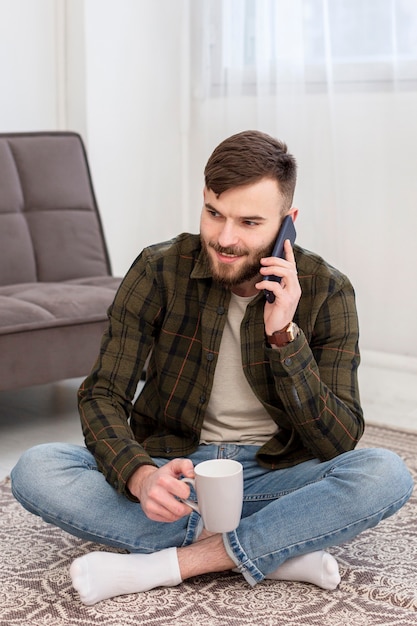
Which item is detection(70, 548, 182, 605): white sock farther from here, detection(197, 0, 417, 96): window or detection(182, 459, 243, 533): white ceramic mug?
detection(197, 0, 417, 96): window

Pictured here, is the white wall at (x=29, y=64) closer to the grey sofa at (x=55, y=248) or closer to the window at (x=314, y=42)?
the grey sofa at (x=55, y=248)

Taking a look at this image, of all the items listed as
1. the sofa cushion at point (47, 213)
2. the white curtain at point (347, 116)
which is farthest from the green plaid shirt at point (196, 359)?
the white curtain at point (347, 116)

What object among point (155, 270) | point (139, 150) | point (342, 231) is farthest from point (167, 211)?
point (155, 270)

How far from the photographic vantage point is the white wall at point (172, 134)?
3473 mm

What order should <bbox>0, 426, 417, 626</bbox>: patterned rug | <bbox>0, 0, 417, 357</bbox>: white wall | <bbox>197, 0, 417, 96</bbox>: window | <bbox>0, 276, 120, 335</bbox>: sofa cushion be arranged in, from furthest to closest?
<bbox>0, 0, 417, 357</bbox>: white wall, <bbox>197, 0, 417, 96</bbox>: window, <bbox>0, 276, 120, 335</bbox>: sofa cushion, <bbox>0, 426, 417, 626</bbox>: patterned rug

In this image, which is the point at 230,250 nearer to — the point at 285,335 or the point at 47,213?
the point at 285,335

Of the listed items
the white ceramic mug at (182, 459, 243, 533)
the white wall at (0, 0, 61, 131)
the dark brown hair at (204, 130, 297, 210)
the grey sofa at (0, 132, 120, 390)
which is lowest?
the white ceramic mug at (182, 459, 243, 533)

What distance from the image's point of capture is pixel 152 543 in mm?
1688

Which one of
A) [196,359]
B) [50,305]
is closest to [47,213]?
[50,305]

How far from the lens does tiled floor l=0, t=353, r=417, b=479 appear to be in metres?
2.70

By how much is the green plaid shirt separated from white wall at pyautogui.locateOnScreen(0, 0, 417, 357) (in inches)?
68.4

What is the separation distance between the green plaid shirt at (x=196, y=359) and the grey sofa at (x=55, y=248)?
937 mm

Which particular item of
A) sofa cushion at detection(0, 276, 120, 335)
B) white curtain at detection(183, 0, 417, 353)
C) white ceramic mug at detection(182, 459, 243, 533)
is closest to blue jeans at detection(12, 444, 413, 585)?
white ceramic mug at detection(182, 459, 243, 533)

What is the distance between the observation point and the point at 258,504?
5.85ft
